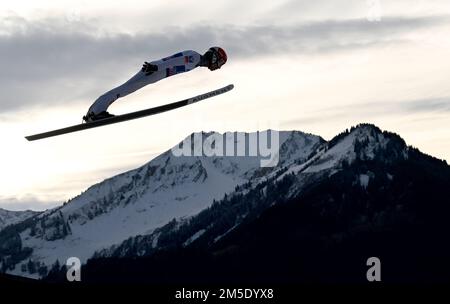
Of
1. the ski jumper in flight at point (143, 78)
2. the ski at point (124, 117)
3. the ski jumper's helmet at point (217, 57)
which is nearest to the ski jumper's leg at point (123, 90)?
the ski jumper in flight at point (143, 78)

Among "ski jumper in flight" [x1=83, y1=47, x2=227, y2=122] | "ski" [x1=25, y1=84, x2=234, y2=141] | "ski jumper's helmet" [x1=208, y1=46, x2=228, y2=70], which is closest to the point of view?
"ski jumper in flight" [x1=83, y1=47, x2=227, y2=122]

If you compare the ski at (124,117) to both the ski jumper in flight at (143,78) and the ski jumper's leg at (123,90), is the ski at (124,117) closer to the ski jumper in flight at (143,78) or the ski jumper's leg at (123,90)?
the ski jumper in flight at (143,78)

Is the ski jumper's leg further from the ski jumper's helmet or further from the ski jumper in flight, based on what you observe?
the ski jumper's helmet

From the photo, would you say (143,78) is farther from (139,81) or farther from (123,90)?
(123,90)

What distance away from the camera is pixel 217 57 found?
38062 mm

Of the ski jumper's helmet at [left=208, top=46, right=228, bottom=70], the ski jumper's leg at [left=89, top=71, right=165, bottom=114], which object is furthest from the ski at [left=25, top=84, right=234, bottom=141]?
the ski jumper's helmet at [left=208, top=46, right=228, bottom=70]

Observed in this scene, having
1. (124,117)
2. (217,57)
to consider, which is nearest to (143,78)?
(124,117)

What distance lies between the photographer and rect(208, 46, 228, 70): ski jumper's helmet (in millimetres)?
37781

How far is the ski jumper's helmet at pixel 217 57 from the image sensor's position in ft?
124
